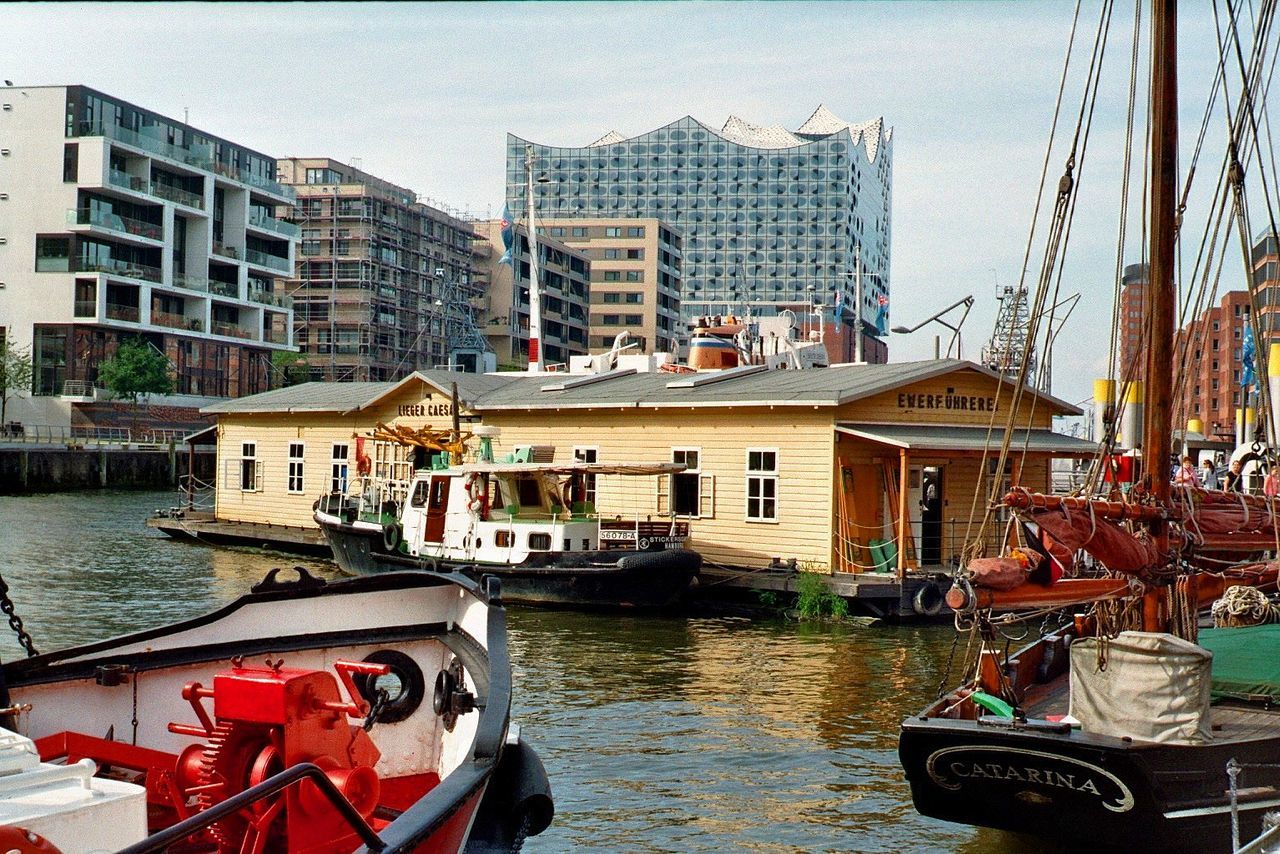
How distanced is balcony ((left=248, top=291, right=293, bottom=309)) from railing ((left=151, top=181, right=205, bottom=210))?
7410 mm

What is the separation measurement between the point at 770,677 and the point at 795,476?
6.75 metres

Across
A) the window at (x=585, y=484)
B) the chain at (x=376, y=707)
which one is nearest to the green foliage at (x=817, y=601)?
the window at (x=585, y=484)

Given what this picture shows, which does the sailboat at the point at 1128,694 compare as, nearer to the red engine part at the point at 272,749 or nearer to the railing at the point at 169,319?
the red engine part at the point at 272,749

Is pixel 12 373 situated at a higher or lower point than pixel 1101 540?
higher

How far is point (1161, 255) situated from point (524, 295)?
103759mm

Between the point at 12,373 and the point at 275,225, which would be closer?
the point at 12,373

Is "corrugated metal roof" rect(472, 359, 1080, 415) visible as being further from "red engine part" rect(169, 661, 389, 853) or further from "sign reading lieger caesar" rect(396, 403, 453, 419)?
"red engine part" rect(169, 661, 389, 853)

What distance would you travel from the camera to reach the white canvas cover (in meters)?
9.01

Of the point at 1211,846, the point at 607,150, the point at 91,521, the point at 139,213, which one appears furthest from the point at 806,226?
the point at 1211,846

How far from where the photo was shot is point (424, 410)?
30172 mm

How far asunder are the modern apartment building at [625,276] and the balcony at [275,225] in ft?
110

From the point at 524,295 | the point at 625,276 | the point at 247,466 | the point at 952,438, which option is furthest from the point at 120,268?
the point at 952,438

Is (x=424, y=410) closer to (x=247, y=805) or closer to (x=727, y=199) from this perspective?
(x=247, y=805)

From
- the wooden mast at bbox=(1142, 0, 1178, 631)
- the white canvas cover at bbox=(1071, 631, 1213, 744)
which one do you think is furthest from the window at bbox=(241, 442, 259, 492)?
the white canvas cover at bbox=(1071, 631, 1213, 744)
